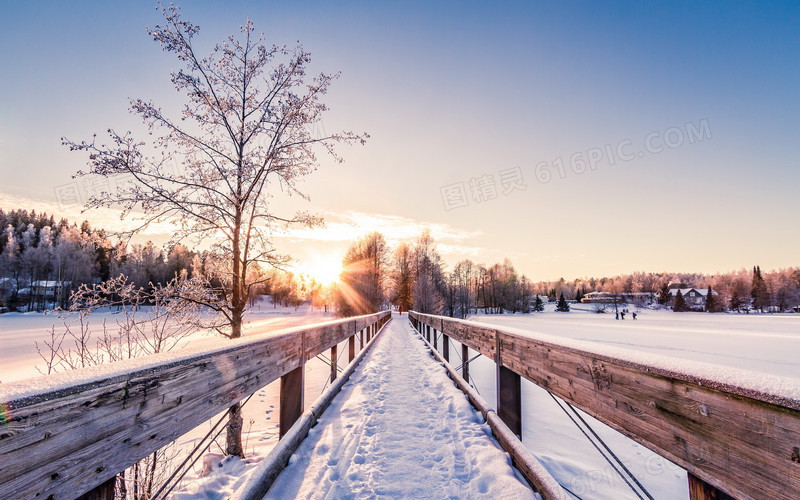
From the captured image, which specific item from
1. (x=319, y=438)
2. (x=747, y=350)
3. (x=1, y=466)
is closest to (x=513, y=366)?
(x=319, y=438)

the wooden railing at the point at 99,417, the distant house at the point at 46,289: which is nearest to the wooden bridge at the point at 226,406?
the wooden railing at the point at 99,417

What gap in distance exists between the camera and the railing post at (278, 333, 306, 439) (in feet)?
9.87

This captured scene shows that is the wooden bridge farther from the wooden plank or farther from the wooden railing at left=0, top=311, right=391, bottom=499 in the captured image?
the wooden plank

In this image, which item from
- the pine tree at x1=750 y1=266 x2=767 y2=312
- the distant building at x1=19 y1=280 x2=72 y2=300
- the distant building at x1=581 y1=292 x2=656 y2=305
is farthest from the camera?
the distant building at x1=581 y1=292 x2=656 y2=305

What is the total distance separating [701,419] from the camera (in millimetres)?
1212

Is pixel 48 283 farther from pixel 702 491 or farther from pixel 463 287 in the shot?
pixel 702 491

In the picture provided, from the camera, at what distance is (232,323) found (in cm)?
636

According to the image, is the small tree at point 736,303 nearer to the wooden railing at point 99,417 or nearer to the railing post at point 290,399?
the railing post at point 290,399

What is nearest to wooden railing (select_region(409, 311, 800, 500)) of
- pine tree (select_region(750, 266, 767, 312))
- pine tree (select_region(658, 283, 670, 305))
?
pine tree (select_region(750, 266, 767, 312))

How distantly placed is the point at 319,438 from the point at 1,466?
2.52 metres

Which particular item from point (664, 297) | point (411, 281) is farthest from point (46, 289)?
point (664, 297)

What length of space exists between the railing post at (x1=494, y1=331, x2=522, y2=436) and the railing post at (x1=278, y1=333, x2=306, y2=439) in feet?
6.26

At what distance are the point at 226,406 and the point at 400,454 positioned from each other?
160 centimetres

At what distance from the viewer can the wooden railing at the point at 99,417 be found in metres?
0.90
